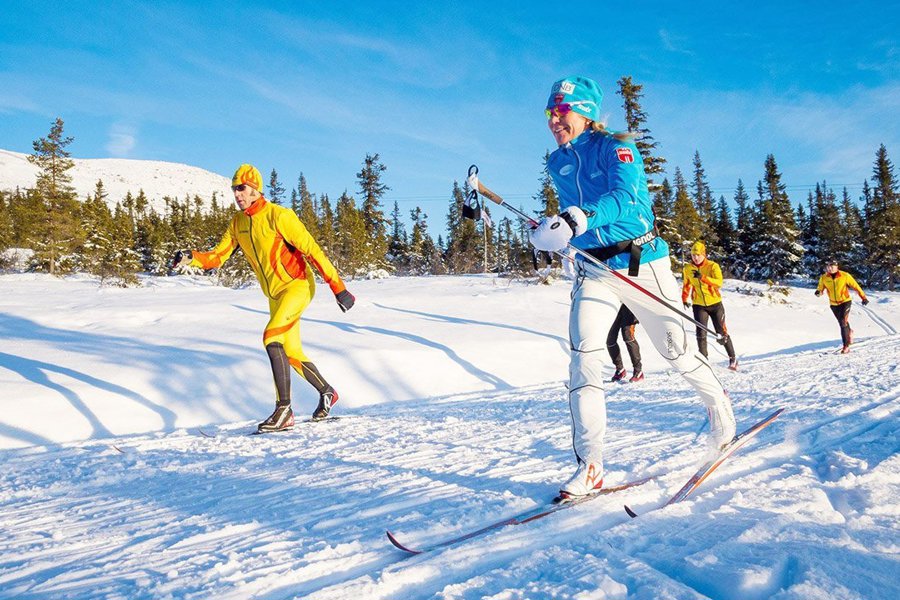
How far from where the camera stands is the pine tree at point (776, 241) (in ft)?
140

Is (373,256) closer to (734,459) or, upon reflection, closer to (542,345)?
(542,345)

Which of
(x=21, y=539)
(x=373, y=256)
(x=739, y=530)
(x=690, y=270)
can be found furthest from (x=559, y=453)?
(x=373, y=256)

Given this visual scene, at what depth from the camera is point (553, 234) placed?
2.38 meters

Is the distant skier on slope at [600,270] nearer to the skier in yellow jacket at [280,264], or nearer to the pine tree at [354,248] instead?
the skier in yellow jacket at [280,264]

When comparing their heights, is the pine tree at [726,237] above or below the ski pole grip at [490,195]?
above

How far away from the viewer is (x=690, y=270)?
31.9 feet

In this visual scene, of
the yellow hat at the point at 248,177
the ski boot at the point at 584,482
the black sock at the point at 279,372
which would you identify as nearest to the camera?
the ski boot at the point at 584,482

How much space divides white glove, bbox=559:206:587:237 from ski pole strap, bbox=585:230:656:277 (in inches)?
22.9

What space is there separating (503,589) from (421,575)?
30 cm

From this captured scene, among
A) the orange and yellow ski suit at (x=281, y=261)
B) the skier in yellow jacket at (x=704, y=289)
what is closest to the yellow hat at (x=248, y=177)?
the orange and yellow ski suit at (x=281, y=261)

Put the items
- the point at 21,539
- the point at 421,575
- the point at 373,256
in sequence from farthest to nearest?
the point at 373,256, the point at 21,539, the point at 421,575

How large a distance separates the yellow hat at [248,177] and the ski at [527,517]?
390 cm

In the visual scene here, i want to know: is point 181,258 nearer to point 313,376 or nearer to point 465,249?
point 313,376

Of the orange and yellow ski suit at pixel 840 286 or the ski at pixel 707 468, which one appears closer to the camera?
the ski at pixel 707 468
